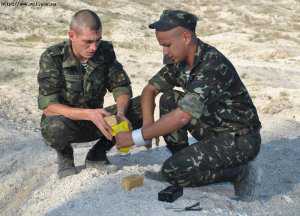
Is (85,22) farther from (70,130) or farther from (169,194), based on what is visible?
(169,194)

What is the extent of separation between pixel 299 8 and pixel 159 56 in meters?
9.36

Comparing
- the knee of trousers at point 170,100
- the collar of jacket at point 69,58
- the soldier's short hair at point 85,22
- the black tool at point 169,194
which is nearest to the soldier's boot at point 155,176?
the black tool at point 169,194

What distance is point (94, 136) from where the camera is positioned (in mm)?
A: 5105

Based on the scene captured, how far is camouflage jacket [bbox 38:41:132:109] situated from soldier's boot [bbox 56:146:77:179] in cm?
43

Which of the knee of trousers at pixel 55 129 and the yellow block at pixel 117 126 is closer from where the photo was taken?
the yellow block at pixel 117 126

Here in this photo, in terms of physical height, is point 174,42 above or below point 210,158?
above

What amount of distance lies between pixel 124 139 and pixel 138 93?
608cm

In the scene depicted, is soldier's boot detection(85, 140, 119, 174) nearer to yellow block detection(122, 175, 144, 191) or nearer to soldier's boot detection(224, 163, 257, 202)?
yellow block detection(122, 175, 144, 191)

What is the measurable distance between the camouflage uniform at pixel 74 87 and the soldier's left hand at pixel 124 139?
0.68 metres

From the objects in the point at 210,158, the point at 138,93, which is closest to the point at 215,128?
the point at 210,158

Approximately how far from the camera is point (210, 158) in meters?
4.42

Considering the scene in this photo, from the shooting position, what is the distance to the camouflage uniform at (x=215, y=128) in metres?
4.25

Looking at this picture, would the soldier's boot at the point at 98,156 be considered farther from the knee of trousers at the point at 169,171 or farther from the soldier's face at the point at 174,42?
the soldier's face at the point at 174,42

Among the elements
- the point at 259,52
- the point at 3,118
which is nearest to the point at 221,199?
the point at 3,118
